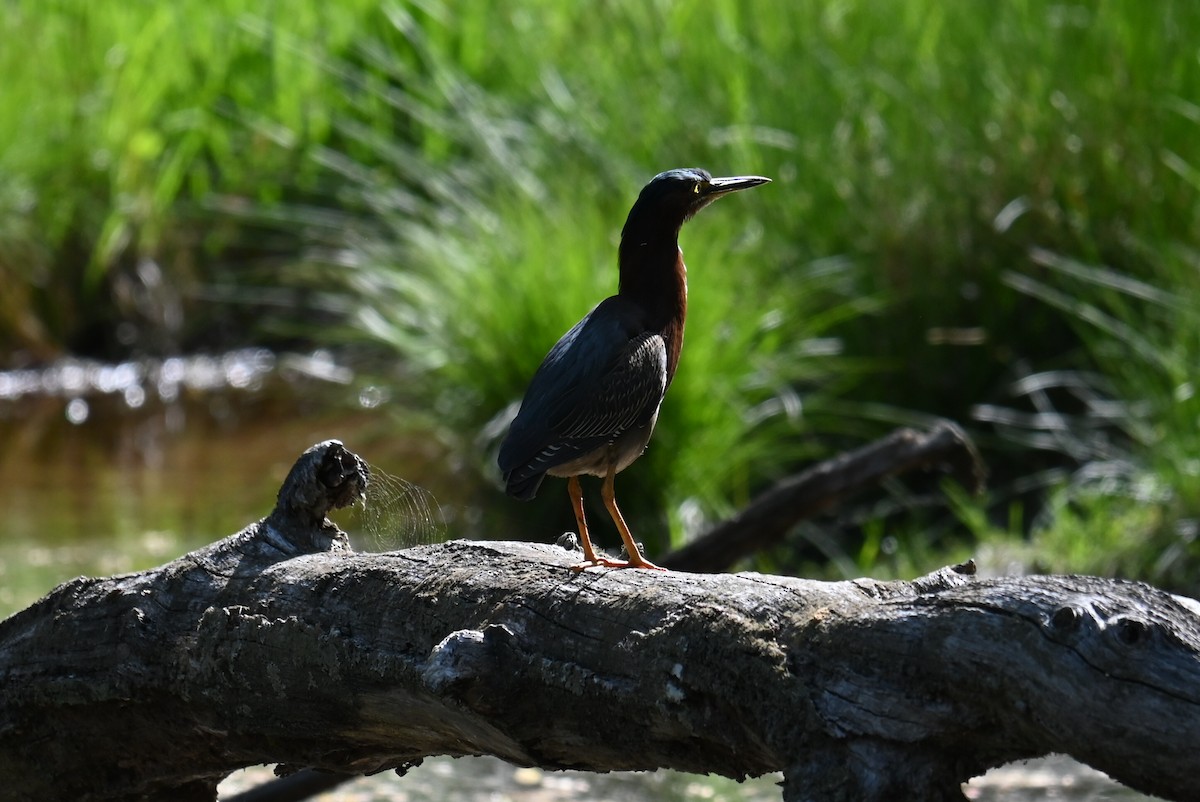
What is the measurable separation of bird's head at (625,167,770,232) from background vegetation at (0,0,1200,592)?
2094 mm

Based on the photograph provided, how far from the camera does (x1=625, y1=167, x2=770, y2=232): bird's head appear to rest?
3348 millimetres

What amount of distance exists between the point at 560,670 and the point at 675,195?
1.40m

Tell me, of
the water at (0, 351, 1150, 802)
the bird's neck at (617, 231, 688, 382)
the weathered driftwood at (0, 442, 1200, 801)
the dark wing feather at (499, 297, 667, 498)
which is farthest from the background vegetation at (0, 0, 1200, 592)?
the weathered driftwood at (0, 442, 1200, 801)

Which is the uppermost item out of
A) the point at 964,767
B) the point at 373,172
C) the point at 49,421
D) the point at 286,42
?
the point at 286,42

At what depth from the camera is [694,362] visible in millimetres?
5488

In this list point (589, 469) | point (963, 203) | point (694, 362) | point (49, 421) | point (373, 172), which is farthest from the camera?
point (49, 421)

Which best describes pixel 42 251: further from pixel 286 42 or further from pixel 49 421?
pixel 286 42

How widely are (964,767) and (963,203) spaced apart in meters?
4.51

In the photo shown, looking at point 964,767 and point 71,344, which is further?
point 71,344

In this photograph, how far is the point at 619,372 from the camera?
312 centimetres

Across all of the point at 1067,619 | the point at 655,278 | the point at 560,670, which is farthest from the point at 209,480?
the point at 1067,619

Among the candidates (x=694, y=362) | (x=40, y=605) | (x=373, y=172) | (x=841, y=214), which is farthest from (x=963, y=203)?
(x=40, y=605)

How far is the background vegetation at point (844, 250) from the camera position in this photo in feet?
18.0

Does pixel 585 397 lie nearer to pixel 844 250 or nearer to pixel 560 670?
pixel 560 670
